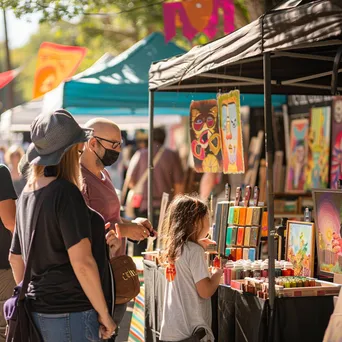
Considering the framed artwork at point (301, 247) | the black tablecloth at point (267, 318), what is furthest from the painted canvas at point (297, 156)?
the black tablecloth at point (267, 318)

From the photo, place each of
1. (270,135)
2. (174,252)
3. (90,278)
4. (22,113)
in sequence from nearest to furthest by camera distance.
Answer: (90,278) < (270,135) < (174,252) < (22,113)

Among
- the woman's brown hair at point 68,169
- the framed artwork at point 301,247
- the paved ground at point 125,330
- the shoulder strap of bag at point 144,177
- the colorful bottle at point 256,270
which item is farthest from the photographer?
the shoulder strap of bag at point 144,177

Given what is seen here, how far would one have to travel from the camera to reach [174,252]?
5125 mm

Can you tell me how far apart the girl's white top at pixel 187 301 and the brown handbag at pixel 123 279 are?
2.47ft

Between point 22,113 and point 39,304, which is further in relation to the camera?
point 22,113

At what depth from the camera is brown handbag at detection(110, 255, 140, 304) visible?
14.3ft

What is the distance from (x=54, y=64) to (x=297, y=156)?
12.7ft

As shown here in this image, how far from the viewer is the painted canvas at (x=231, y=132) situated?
19.5 ft

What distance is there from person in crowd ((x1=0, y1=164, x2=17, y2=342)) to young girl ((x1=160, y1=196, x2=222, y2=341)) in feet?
3.46

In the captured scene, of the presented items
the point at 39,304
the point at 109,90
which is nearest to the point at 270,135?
the point at 39,304

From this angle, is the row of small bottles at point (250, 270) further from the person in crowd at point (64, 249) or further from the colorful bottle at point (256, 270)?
the person in crowd at point (64, 249)

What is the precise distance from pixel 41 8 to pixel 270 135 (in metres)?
5.28

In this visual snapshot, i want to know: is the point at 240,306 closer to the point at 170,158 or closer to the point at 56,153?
the point at 56,153

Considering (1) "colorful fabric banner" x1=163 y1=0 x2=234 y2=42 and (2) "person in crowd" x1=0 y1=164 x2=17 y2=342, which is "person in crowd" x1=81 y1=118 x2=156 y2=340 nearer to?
(2) "person in crowd" x1=0 y1=164 x2=17 y2=342
